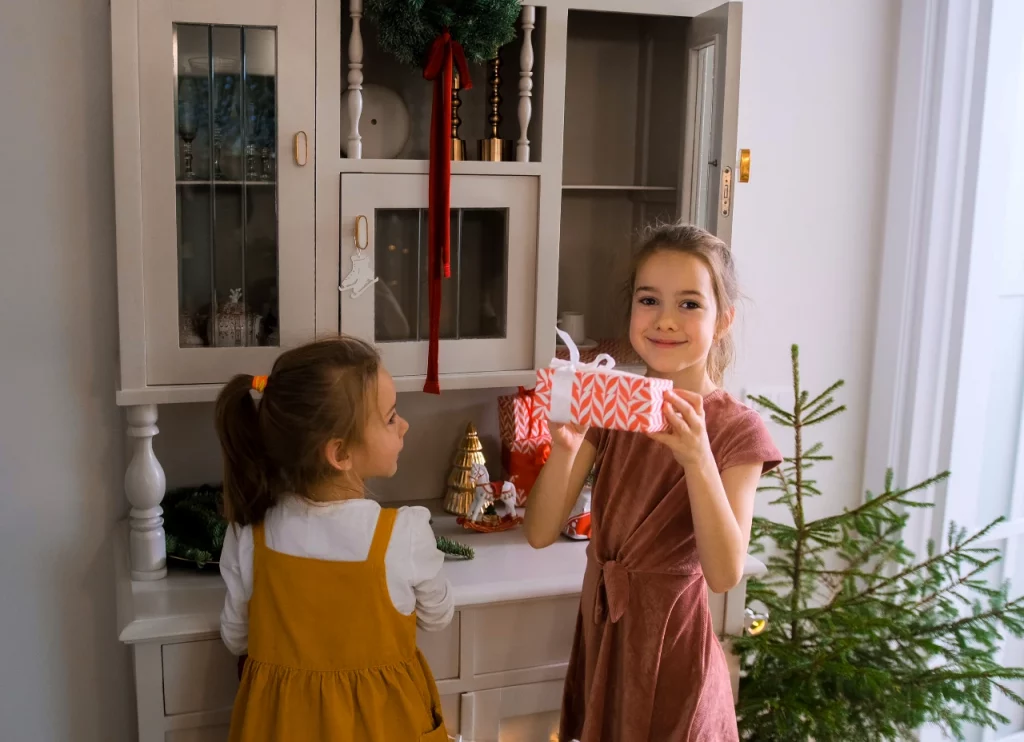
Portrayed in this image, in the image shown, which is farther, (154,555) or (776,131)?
(776,131)

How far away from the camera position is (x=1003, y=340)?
253 centimetres

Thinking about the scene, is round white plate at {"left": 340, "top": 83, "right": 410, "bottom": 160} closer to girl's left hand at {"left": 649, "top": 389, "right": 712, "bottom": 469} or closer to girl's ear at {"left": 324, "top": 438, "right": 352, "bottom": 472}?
girl's ear at {"left": 324, "top": 438, "right": 352, "bottom": 472}

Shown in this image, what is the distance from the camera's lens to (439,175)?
1706 millimetres

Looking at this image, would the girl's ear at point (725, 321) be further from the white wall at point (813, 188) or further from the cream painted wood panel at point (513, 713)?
the white wall at point (813, 188)

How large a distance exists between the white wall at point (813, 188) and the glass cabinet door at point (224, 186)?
1.09 metres

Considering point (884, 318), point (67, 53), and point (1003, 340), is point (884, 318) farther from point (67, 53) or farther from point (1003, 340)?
point (67, 53)

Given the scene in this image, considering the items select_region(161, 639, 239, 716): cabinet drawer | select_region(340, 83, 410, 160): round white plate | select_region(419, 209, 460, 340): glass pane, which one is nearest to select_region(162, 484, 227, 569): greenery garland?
select_region(161, 639, 239, 716): cabinet drawer

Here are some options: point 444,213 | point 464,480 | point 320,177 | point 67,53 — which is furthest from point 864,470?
point 67,53

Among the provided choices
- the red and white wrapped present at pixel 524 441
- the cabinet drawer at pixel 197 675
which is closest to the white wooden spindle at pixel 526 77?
the red and white wrapped present at pixel 524 441

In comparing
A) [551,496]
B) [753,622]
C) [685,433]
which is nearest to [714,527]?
[685,433]

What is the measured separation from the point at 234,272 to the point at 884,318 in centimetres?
158

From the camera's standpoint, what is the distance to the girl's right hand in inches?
57.7

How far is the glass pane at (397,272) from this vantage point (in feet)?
5.69

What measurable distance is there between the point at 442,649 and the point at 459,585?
112 millimetres
